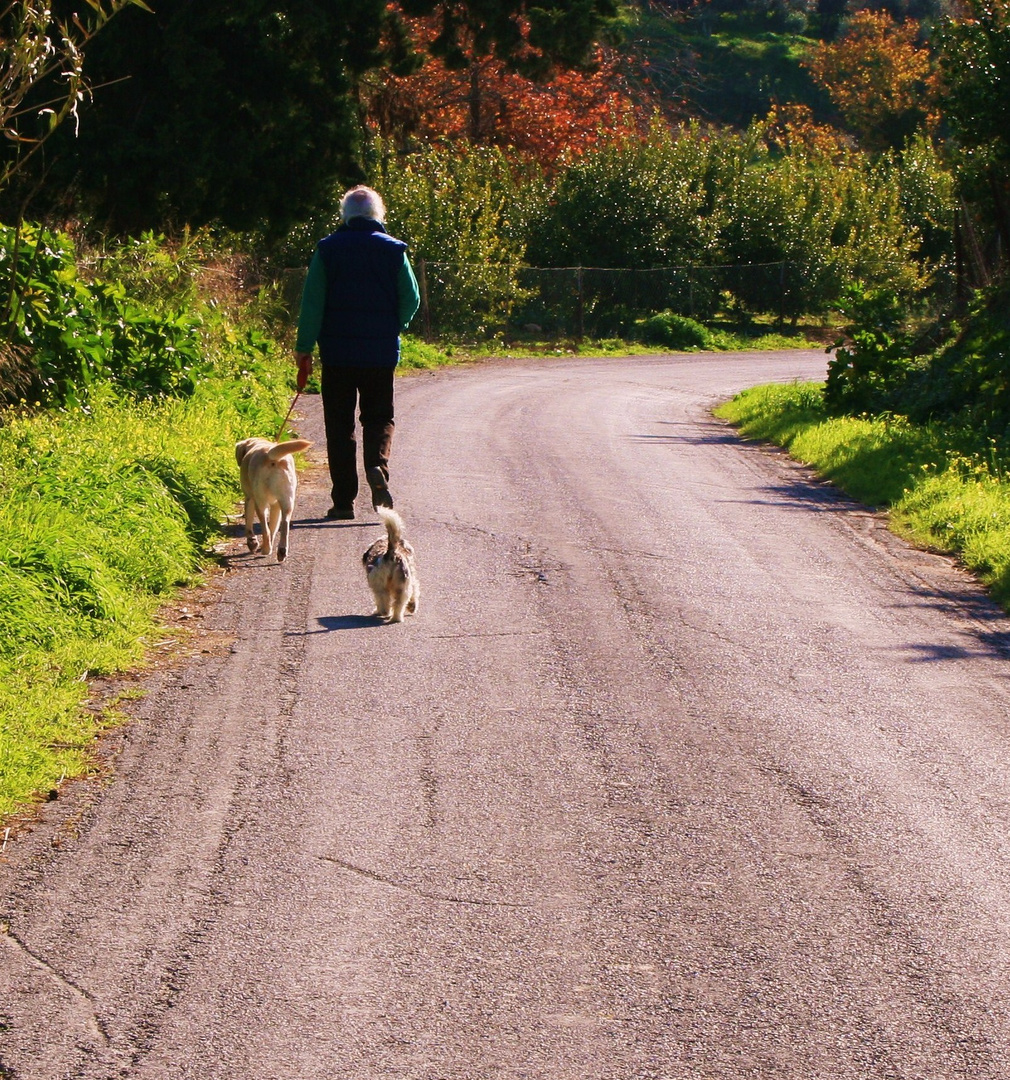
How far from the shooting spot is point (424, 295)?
33.0 meters

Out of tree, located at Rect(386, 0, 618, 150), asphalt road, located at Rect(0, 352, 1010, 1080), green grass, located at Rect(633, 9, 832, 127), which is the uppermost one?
green grass, located at Rect(633, 9, 832, 127)

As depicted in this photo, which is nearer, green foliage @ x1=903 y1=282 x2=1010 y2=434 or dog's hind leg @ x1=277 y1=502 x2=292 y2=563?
dog's hind leg @ x1=277 y1=502 x2=292 y2=563

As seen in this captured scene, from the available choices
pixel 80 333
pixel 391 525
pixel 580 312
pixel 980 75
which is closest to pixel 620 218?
pixel 580 312

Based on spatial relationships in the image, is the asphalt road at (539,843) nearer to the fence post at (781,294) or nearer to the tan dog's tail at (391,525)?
the tan dog's tail at (391,525)

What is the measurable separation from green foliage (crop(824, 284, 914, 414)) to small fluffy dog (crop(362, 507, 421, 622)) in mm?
10695

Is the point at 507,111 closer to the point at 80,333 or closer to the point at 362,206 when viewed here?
the point at 80,333

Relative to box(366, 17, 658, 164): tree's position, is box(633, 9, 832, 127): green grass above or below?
above

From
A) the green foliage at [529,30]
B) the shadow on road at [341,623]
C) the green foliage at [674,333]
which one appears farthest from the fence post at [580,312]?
the shadow on road at [341,623]

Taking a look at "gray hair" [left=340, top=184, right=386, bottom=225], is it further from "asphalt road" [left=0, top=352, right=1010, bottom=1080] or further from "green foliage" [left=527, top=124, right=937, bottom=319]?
"green foliage" [left=527, top=124, right=937, bottom=319]

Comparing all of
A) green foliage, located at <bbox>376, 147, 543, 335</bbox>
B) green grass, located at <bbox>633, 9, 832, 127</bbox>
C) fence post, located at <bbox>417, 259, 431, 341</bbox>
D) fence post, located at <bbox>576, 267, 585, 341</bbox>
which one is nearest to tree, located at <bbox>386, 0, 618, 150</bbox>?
fence post, located at <bbox>417, 259, 431, 341</bbox>

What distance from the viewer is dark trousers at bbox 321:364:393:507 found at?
1048cm

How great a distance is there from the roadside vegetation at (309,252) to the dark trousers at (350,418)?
0.92m

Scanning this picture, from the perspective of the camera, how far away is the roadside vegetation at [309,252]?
825cm

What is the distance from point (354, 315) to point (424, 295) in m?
23.1
